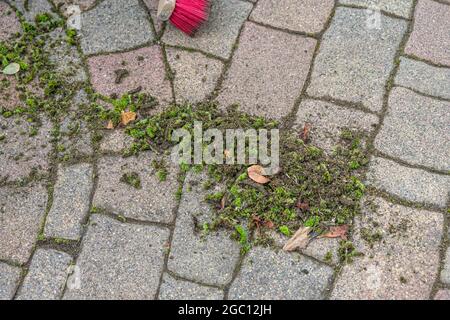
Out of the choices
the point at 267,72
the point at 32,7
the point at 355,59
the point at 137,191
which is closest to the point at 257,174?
the point at 137,191

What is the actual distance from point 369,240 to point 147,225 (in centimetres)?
100

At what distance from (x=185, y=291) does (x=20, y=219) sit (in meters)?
0.86

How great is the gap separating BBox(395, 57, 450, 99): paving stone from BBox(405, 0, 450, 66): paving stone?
7 cm

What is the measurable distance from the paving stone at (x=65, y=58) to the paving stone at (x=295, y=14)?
3.38ft

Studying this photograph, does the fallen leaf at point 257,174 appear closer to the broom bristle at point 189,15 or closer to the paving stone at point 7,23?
the broom bristle at point 189,15

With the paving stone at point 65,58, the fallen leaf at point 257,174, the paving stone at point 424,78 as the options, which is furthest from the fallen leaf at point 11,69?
the paving stone at point 424,78

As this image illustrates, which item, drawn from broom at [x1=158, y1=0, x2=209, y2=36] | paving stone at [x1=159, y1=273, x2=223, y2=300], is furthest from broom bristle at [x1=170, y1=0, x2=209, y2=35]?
paving stone at [x1=159, y1=273, x2=223, y2=300]

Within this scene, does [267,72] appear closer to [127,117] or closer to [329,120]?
[329,120]

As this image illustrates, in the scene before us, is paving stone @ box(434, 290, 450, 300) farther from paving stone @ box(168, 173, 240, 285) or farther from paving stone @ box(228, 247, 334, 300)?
paving stone @ box(168, 173, 240, 285)

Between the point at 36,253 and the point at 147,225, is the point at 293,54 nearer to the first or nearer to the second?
the point at 147,225

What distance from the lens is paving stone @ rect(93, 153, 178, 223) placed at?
2.82m

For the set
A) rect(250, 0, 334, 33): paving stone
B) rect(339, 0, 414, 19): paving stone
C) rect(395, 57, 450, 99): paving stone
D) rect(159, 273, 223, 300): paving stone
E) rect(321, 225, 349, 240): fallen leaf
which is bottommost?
rect(159, 273, 223, 300): paving stone

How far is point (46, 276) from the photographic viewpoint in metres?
2.67

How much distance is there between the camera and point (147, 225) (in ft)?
9.12
